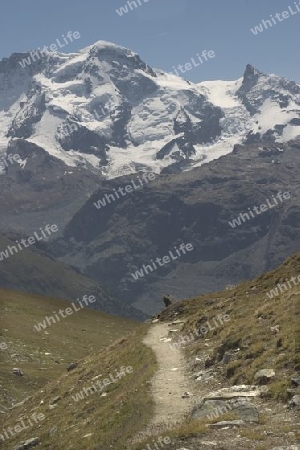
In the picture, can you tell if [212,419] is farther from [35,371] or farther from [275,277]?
[35,371]

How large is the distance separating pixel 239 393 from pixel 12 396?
2527 cm

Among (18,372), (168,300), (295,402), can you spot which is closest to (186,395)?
(295,402)

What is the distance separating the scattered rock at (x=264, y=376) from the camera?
2619 centimetres

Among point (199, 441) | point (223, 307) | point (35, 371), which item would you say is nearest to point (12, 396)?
point (35, 371)

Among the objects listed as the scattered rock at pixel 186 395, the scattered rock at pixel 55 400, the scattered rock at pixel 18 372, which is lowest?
the scattered rock at pixel 186 395

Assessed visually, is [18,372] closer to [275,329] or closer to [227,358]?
[227,358]

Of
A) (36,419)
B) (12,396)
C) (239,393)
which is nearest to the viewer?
(239,393)

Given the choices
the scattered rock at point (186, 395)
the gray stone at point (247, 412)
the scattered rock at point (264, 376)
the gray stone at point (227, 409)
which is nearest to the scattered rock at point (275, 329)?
the scattered rock at point (264, 376)

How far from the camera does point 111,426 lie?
26312 mm

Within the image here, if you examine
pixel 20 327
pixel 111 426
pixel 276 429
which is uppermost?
pixel 20 327

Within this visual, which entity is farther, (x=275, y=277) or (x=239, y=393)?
(x=275, y=277)

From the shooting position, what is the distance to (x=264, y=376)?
26391mm

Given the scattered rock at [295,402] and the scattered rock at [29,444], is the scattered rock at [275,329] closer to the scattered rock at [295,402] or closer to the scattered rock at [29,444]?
the scattered rock at [295,402]

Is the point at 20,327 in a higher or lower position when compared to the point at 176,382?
higher
